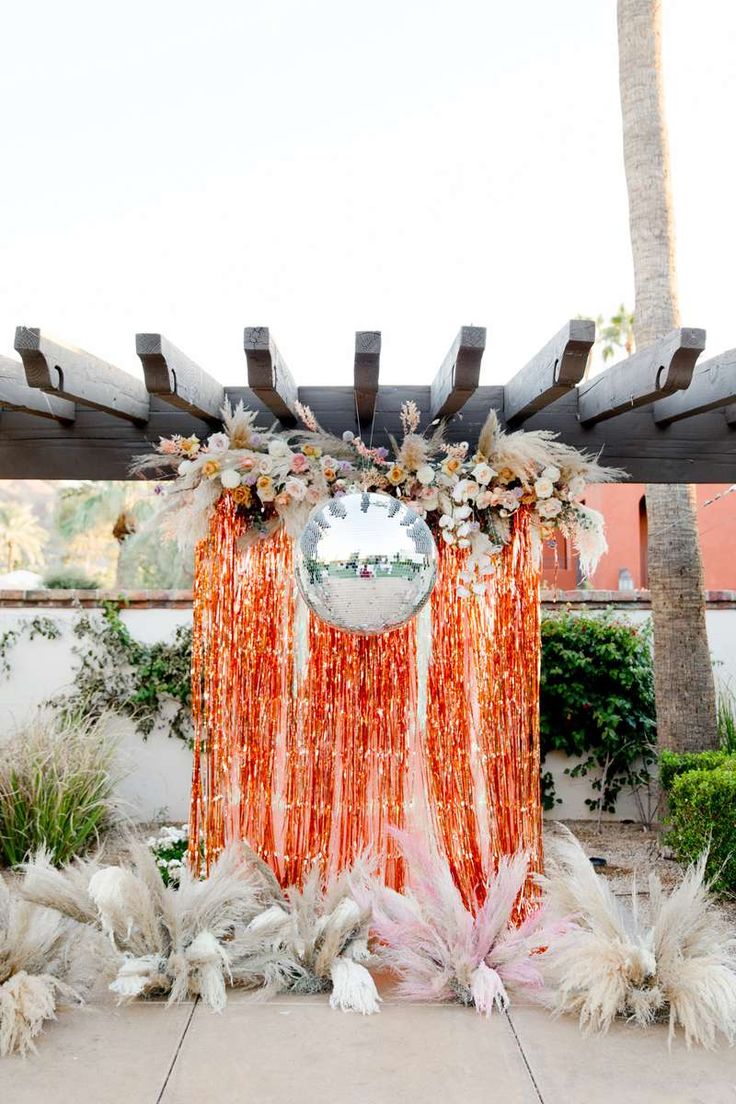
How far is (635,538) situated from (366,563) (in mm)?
13063

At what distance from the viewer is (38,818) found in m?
4.64

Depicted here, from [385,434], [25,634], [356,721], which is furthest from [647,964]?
[25,634]

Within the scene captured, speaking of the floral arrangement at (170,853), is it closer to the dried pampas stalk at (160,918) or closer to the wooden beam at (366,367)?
the dried pampas stalk at (160,918)

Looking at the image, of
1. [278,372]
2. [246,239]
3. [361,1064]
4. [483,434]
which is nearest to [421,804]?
[361,1064]

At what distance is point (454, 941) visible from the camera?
290 centimetres

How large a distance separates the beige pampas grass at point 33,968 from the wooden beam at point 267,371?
1.81m

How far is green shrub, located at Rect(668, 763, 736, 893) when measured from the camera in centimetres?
385

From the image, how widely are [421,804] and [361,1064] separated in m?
1.16

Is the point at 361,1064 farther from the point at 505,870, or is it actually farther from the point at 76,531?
the point at 76,531

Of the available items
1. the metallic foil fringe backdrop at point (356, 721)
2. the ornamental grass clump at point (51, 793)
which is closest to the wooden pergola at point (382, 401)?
the metallic foil fringe backdrop at point (356, 721)

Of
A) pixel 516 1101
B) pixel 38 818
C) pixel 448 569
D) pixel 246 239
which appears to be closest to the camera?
pixel 516 1101

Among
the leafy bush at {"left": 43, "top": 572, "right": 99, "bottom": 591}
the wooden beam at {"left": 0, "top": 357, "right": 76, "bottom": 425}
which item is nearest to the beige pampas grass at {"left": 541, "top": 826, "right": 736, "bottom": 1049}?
the wooden beam at {"left": 0, "top": 357, "right": 76, "bottom": 425}

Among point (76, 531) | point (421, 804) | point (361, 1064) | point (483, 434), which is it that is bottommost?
point (361, 1064)

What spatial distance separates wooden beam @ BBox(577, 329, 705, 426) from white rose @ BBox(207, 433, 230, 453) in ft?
4.54
